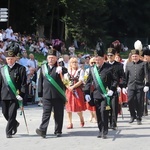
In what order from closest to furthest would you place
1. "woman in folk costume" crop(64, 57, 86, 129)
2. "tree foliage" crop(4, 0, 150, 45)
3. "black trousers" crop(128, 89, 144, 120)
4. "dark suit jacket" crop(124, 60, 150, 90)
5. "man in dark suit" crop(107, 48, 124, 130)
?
1. "man in dark suit" crop(107, 48, 124, 130)
2. "woman in folk costume" crop(64, 57, 86, 129)
3. "black trousers" crop(128, 89, 144, 120)
4. "dark suit jacket" crop(124, 60, 150, 90)
5. "tree foliage" crop(4, 0, 150, 45)

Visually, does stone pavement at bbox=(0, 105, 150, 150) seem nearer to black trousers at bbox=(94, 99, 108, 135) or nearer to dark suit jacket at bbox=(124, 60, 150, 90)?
black trousers at bbox=(94, 99, 108, 135)

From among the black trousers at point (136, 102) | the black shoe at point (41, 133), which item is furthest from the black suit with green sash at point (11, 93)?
the black trousers at point (136, 102)

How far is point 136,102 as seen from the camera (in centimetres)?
1266

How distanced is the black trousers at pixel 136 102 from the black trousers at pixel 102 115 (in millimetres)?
2157

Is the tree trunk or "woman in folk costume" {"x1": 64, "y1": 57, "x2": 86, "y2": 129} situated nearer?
→ "woman in folk costume" {"x1": 64, "y1": 57, "x2": 86, "y2": 129}

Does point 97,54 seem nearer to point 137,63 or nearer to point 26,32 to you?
point 137,63

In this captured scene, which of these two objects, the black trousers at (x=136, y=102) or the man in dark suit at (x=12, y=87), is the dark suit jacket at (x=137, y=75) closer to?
the black trousers at (x=136, y=102)

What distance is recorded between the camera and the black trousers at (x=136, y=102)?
1259 centimetres

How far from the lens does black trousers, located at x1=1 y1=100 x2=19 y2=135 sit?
1055cm

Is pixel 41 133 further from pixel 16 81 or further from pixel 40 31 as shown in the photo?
pixel 40 31

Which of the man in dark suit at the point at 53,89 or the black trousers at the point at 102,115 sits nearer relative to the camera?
the black trousers at the point at 102,115

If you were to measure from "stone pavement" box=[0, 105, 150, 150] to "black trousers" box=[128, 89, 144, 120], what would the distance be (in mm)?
289

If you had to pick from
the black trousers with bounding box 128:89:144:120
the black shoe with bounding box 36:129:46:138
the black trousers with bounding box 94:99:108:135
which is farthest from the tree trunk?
the black shoe with bounding box 36:129:46:138

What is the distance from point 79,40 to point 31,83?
30.1m
